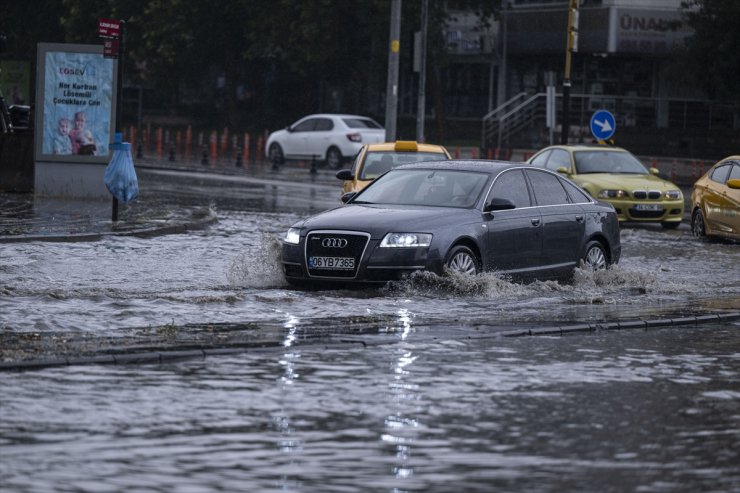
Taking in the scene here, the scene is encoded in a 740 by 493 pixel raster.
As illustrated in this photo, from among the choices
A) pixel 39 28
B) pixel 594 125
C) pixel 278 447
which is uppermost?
pixel 39 28

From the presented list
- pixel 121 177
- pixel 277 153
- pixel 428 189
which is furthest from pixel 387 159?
pixel 277 153

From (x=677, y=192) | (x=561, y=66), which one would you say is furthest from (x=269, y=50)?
(x=677, y=192)

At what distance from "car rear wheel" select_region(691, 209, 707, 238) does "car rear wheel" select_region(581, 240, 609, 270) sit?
28.2 feet

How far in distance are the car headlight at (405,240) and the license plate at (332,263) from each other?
36 centimetres

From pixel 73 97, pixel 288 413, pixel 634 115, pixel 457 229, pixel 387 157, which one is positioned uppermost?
pixel 634 115

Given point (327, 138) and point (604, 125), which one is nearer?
point (604, 125)

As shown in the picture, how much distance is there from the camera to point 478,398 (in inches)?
373

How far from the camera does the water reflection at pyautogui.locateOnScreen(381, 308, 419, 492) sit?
755cm

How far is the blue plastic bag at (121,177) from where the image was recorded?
75.7ft

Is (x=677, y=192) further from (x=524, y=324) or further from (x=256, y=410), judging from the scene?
(x=256, y=410)

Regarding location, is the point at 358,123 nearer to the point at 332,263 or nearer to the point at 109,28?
the point at 109,28

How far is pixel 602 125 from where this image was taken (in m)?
36.9

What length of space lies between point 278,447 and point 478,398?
6.49 feet

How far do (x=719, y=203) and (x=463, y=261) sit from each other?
1082cm
